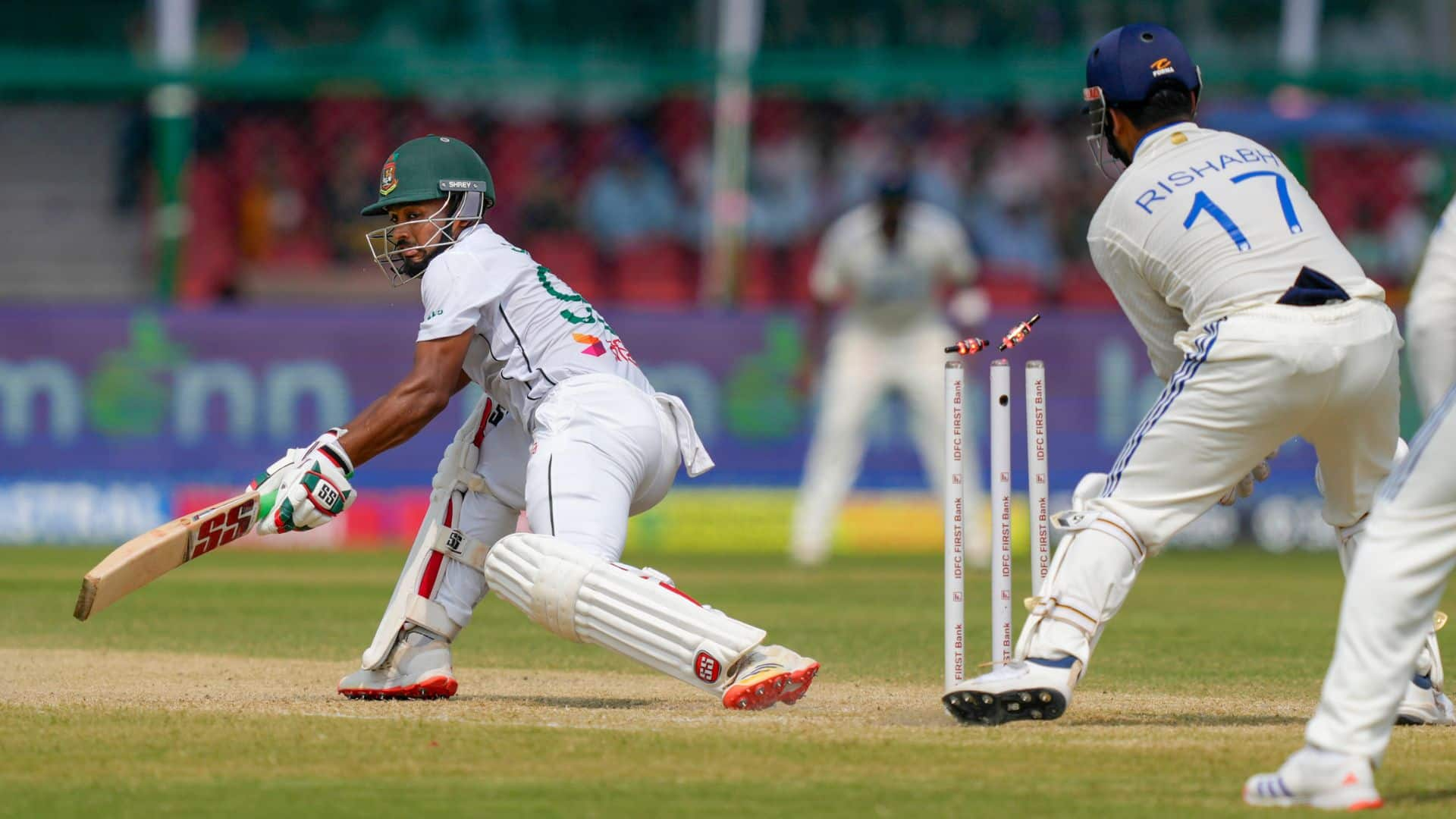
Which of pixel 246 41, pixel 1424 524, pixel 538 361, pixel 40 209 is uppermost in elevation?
pixel 246 41

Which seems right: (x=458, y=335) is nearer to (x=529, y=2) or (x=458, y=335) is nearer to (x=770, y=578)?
(x=770, y=578)

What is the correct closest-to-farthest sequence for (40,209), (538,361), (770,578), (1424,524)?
1. (1424,524)
2. (538,361)
3. (770,578)
4. (40,209)

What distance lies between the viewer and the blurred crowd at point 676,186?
18.9 metres

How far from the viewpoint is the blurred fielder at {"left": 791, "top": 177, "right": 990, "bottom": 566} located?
12969 millimetres

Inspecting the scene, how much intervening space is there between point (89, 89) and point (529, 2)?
462 centimetres

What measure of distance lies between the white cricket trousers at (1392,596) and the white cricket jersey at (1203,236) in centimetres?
111

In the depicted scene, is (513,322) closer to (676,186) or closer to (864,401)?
(864,401)

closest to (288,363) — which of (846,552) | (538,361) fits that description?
(846,552)

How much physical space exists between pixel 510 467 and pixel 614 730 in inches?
48.9

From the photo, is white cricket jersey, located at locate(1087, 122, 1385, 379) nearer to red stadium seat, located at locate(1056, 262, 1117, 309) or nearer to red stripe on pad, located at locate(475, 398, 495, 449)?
red stripe on pad, located at locate(475, 398, 495, 449)

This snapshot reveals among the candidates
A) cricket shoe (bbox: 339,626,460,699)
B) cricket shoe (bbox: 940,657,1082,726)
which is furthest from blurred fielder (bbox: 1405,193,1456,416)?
cricket shoe (bbox: 339,626,460,699)

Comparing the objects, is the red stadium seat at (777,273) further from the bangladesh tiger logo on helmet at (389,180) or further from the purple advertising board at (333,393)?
the bangladesh tiger logo on helmet at (389,180)

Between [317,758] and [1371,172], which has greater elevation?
[1371,172]

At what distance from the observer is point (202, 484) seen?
1516 cm
